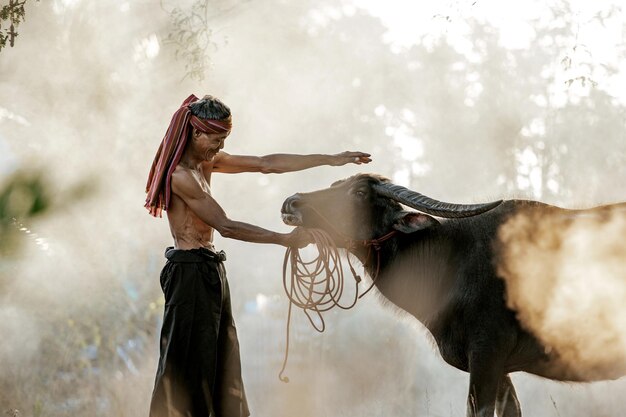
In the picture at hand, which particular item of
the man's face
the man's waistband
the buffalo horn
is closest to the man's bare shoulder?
the man's face

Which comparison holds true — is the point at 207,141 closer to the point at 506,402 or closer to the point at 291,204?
the point at 291,204

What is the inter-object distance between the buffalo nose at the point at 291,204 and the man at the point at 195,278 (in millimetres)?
242

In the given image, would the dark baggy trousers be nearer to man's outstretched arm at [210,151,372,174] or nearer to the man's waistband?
the man's waistband

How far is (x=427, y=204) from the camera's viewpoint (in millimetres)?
5004

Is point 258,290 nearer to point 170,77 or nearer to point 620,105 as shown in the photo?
point 170,77

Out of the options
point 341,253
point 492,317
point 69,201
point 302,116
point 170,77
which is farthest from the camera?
point 302,116

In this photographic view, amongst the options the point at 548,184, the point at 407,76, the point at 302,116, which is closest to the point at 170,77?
the point at 302,116

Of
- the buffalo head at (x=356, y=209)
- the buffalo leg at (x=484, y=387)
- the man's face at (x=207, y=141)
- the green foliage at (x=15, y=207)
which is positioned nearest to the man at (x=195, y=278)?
the man's face at (x=207, y=141)

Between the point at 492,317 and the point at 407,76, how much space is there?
10748 mm

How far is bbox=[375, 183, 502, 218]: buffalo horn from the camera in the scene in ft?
15.6

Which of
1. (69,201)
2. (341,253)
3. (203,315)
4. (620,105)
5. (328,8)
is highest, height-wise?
(328,8)

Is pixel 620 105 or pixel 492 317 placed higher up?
pixel 620 105

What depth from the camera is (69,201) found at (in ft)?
33.0

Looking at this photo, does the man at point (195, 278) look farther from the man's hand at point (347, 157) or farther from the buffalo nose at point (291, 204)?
the man's hand at point (347, 157)
